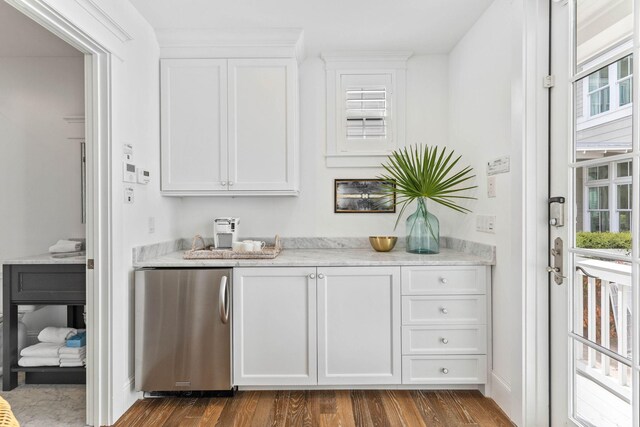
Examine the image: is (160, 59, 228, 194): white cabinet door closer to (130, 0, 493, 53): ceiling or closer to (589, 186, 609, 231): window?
(130, 0, 493, 53): ceiling

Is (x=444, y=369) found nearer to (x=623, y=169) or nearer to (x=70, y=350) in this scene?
(x=623, y=169)

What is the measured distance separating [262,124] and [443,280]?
161 centimetres

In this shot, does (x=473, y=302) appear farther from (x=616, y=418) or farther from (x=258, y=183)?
(x=258, y=183)

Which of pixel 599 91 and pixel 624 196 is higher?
pixel 599 91

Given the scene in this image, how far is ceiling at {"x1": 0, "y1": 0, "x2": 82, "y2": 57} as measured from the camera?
7.95 ft

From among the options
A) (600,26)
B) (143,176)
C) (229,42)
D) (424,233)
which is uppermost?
(229,42)

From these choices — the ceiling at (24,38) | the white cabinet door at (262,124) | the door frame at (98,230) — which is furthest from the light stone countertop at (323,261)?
the ceiling at (24,38)

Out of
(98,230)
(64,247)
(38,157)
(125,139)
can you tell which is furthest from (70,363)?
(38,157)

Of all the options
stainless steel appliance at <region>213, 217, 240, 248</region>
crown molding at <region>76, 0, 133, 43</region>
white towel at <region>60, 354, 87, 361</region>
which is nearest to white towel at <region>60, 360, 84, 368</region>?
white towel at <region>60, 354, 87, 361</region>

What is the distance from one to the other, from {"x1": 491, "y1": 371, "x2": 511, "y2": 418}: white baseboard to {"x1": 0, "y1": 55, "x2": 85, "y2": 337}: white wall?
3060 mm

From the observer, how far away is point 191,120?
276cm

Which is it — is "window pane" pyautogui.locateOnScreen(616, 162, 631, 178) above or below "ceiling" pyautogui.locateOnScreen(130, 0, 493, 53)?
below

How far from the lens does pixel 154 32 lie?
2688mm

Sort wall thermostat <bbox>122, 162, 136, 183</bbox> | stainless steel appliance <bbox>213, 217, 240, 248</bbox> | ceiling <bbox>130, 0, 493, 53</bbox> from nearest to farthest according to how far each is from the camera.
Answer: wall thermostat <bbox>122, 162, 136, 183</bbox> → ceiling <bbox>130, 0, 493, 53</bbox> → stainless steel appliance <bbox>213, 217, 240, 248</bbox>
